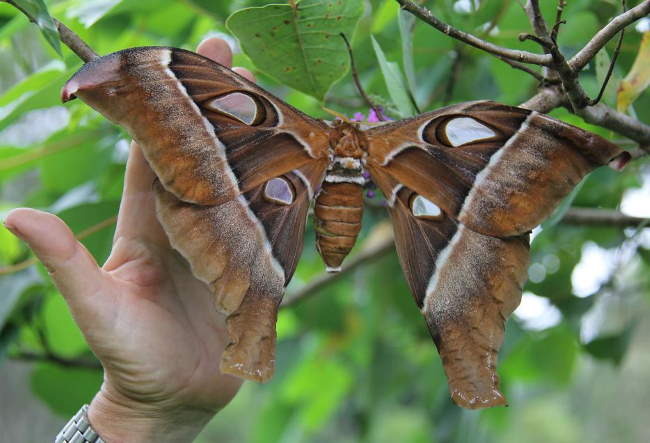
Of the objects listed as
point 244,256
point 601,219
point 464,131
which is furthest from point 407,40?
point 601,219

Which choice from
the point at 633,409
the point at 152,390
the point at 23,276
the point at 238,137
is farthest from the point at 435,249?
the point at 633,409

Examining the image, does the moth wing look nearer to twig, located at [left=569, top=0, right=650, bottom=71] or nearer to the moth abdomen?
the moth abdomen

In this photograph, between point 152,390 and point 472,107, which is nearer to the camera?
point 472,107

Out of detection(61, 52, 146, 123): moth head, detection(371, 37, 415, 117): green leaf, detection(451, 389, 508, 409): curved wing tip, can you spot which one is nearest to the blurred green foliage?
detection(371, 37, 415, 117): green leaf

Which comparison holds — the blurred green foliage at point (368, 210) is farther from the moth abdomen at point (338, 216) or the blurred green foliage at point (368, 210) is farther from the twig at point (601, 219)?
the moth abdomen at point (338, 216)

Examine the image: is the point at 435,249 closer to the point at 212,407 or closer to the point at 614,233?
the point at 212,407

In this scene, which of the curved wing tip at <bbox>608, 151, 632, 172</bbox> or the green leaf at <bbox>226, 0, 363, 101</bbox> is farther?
the green leaf at <bbox>226, 0, 363, 101</bbox>
